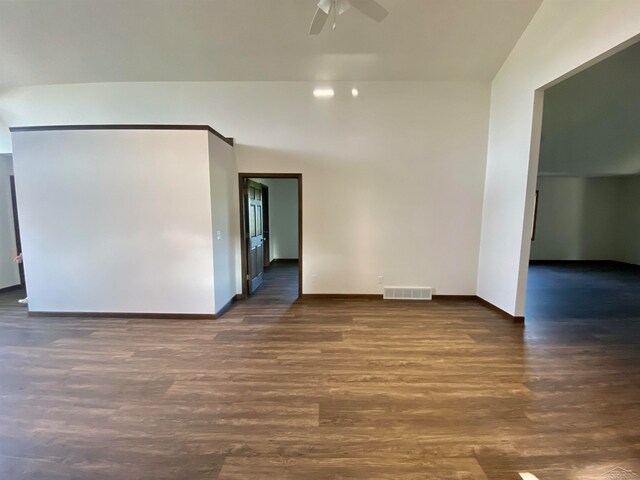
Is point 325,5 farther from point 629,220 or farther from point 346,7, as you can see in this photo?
point 629,220

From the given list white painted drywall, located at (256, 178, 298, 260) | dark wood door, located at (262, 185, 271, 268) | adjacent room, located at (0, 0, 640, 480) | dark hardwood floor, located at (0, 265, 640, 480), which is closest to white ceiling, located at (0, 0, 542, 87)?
adjacent room, located at (0, 0, 640, 480)

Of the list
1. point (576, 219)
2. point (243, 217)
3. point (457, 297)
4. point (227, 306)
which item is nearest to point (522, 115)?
point (457, 297)

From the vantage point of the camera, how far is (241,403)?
82.7 inches

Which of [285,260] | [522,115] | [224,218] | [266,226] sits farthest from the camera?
[285,260]

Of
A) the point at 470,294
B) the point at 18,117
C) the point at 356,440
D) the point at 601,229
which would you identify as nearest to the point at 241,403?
the point at 356,440

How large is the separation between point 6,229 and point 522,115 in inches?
344

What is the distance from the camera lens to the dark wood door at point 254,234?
16.0ft

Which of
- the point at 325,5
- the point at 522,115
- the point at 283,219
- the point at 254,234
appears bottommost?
the point at 254,234

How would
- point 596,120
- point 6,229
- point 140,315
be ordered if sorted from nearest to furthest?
1. point 140,315
2. point 596,120
3. point 6,229

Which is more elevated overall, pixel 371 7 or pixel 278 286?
pixel 371 7

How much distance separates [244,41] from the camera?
3643 mm

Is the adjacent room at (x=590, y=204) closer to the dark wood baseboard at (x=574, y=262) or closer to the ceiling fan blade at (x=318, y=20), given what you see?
the dark wood baseboard at (x=574, y=262)

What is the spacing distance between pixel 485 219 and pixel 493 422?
3.34 meters

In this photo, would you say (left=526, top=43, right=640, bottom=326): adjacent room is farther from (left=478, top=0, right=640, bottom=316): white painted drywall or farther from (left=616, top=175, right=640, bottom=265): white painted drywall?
(left=478, top=0, right=640, bottom=316): white painted drywall
